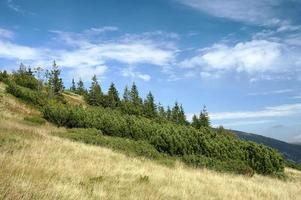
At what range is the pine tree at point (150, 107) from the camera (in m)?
85.5

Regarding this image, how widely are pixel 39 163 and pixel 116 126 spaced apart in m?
26.9

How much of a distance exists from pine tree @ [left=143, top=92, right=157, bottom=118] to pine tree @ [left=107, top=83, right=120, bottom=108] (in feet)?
20.1

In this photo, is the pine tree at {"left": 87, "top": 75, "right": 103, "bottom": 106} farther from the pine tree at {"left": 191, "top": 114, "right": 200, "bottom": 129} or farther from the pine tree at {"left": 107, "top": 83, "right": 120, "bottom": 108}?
the pine tree at {"left": 191, "top": 114, "right": 200, "bottom": 129}

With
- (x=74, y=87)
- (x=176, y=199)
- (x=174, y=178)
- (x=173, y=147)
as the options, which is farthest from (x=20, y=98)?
(x=74, y=87)

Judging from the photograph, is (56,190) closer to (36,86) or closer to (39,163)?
(39,163)

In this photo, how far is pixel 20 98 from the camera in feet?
156

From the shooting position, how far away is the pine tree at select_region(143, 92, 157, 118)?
85519 mm

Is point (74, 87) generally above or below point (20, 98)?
above

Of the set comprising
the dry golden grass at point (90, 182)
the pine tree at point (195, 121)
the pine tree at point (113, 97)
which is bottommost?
the dry golden grass at point (90, 182)

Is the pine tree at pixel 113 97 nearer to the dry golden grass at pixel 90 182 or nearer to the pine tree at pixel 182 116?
the pine tree at pixel 182 116

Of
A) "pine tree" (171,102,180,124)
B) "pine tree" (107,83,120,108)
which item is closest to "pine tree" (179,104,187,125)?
"pine tree" (171,102,180,124)

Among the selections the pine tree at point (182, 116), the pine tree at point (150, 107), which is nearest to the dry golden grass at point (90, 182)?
the pine tree at point (150, 107)

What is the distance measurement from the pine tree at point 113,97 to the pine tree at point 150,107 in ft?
20.1

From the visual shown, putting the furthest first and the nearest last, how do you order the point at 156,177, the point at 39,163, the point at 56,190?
the point at 156,177 → the point at 39,163 → the point at 56,190
